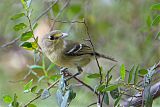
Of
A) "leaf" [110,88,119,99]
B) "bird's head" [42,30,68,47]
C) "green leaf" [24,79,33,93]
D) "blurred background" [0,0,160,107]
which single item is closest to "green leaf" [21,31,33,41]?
"green leaf" [24,79,33,93]

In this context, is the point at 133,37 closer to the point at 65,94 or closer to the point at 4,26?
the point at 4,26

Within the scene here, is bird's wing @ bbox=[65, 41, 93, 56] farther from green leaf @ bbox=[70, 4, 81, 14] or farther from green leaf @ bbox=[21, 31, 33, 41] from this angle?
green leaf @ bbox=[70, 4, 81, 14]

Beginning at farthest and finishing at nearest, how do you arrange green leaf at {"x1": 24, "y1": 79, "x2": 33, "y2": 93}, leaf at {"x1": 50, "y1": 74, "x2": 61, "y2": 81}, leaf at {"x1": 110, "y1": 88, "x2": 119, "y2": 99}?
Result: leaf at {"x1": 50, "y1": 74, "x2": 61, "y2": 81} → green leaf at {"x1": 24, "y1": 79, "x2": 33, "y2": 93} → leaf at {"x1": 110, "y1": 88, "x2": 119, "y2": 99}

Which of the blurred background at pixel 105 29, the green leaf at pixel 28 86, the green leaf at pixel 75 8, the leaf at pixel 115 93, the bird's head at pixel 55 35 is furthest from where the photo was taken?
the blurred background at pixel 105 29

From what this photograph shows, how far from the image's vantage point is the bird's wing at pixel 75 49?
7.72 feet

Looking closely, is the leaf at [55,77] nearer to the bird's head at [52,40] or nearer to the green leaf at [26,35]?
the green leaf at [26,35]

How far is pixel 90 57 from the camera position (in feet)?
7.87

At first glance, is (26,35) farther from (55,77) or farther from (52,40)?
(52,40)

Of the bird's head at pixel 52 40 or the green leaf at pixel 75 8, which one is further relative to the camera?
the green leaf at pixel 75 8

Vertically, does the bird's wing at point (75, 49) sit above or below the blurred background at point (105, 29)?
above

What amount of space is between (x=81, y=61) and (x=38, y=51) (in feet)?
1.69

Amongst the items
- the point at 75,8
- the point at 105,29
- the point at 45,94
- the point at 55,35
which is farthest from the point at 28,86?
the point at 105,29

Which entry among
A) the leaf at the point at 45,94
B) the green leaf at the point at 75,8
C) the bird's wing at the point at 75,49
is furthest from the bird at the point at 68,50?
the green leaf at the point at 75,8

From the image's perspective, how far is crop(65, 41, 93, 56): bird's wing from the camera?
7.72 feet
